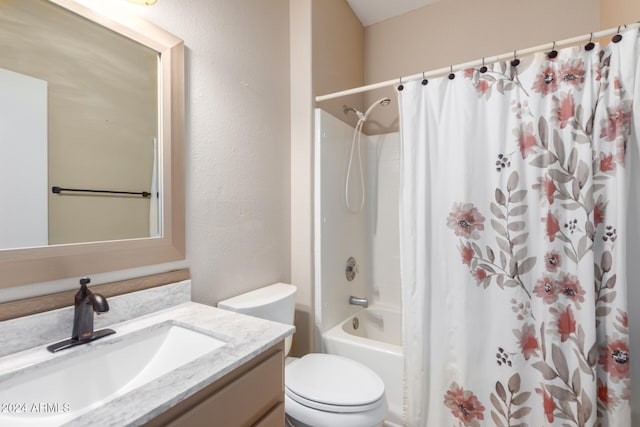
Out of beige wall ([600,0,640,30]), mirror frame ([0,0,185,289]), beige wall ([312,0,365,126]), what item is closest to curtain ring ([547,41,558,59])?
beige wall ([600,0,640,30])

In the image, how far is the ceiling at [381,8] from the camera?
2205 mm

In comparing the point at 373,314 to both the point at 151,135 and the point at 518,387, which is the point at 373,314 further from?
the point at 151,135

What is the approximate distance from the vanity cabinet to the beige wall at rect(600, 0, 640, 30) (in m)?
1.97

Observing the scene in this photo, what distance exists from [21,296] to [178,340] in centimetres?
42

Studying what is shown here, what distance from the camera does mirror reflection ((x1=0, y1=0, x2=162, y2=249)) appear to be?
775 millimetres

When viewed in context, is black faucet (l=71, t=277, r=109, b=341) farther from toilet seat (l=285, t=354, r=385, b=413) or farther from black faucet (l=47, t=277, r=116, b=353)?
toilet seat (l=285, t=354, r=385, b=413)

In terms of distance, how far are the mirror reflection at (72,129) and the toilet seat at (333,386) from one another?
854 millimetres

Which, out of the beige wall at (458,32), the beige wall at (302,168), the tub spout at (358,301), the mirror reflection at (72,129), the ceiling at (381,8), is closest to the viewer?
the mirror reflection at (72,129)

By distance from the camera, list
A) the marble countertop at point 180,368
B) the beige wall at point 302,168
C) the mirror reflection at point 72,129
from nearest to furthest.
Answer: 1. the marble countertop at point 180,368
2. the mirror reflection at point 72,129
3. the beige wall at point 302,168

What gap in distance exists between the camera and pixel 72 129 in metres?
0.90

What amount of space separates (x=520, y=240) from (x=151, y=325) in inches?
57.9

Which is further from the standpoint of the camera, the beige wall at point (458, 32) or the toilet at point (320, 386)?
the beige wall at point (458, 32)

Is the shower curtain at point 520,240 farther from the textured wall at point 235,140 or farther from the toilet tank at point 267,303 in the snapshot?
the textured wall at point 235,140

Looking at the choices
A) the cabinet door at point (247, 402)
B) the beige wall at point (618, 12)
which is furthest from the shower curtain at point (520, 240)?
the cabinet door at point (247, 402)
